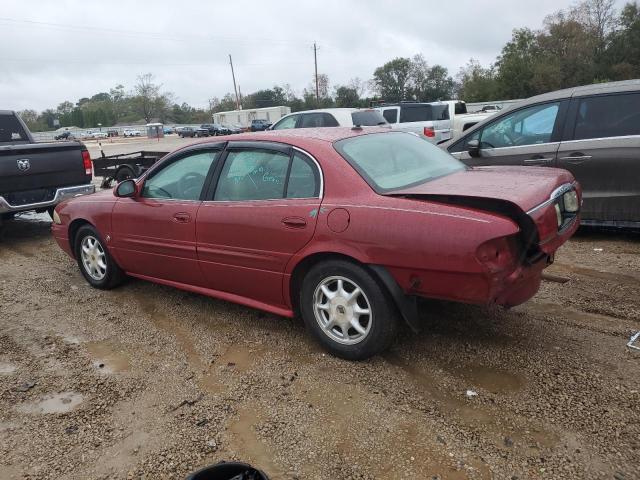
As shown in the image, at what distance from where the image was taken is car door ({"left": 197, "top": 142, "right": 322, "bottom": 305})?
3521mm

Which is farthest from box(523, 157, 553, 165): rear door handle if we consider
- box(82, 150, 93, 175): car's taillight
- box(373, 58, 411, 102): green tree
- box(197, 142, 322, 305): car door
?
box(373, 58, 411, 102): green tree

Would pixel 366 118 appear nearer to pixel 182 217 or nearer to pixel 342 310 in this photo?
pixel 182 217

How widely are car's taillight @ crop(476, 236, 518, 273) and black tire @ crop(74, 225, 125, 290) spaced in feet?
11.8

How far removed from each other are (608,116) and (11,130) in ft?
29.9

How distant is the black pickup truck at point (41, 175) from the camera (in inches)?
273

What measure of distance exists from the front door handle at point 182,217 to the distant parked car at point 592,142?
12.8ft

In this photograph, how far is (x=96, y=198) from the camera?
199 inches

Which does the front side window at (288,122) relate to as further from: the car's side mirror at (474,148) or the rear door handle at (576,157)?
the rear door handle at (576,157)

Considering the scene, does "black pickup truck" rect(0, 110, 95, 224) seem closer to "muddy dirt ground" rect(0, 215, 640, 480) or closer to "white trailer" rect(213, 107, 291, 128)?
"muddy dirt ground" rect(0, 215, 640, 480)

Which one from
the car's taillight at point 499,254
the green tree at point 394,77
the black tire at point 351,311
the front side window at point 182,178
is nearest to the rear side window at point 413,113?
the front side window at point 182,178

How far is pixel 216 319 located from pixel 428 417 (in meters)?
2.12

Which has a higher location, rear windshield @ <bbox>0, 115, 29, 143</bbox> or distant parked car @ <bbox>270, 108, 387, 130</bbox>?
rear windshield @ <bbox>0, 115, 29, 143</bbox>

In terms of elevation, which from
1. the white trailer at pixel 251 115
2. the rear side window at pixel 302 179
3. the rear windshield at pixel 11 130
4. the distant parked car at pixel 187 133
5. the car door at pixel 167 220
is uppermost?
the rear windshield at pixel 11 130

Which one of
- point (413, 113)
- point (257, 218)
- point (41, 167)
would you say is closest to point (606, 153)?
point (257, 218)
